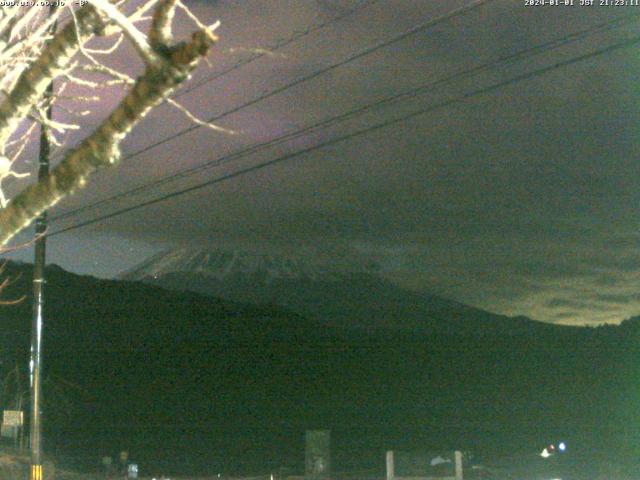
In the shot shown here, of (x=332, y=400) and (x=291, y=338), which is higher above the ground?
(x=291, y=338)

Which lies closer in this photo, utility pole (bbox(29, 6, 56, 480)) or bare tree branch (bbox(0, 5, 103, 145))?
bare tree branch (bbox(0, 5, 103, 145))

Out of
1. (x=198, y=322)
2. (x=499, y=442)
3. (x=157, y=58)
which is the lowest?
(x=499, y=442)

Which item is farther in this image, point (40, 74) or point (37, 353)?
point (37, 353)

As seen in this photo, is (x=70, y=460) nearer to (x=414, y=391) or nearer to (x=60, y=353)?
(x=60, y=353)

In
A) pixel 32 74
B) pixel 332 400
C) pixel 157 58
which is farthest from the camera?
pixel 332 400

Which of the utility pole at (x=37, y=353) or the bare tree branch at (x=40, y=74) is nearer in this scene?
the bare tree branch at (x=40, y=74)

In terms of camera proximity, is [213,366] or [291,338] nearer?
[213,366]

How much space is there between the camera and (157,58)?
4.52m

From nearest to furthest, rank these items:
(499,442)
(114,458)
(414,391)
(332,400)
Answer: (114,458), (499,442), (332,400), (414,391)

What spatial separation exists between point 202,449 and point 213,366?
99.8 ft

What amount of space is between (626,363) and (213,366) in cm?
4230

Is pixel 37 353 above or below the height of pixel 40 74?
below

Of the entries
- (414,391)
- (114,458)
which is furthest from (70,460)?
(414,391)

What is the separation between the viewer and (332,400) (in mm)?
92875
